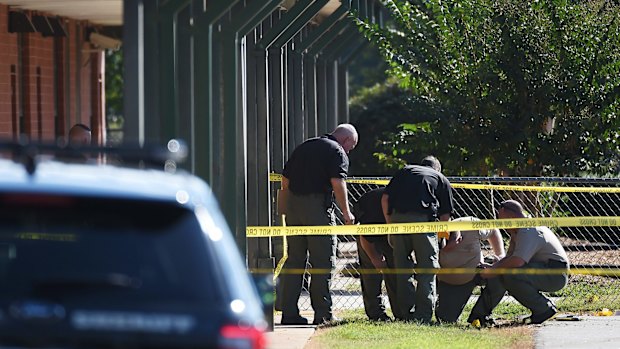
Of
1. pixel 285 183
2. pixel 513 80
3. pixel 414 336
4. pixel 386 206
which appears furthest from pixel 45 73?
pixel 414 336

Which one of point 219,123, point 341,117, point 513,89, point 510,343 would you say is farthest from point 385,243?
point 341,117

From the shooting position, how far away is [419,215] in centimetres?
1128

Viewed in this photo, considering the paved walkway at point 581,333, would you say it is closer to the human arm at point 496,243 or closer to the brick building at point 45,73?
the human arm at point 496,243

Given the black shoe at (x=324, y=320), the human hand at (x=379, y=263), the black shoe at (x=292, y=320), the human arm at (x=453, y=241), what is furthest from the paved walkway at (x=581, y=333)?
the black shoe at (x=292, y=320)

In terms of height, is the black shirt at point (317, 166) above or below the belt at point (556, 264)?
above

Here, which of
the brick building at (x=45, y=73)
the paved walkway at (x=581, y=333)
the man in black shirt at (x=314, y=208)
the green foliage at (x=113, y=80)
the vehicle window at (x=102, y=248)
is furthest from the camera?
the green foliage at (x=113, y=80)

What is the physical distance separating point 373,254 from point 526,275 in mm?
1408

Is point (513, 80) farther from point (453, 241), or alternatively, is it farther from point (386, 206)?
point (386, 206)

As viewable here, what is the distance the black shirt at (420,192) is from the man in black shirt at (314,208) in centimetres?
46

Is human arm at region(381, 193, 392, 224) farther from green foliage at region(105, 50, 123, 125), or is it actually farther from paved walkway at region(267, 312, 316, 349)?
green foliage at region(105, 50, 123, 125)

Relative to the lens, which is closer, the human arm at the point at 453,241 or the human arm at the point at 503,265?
the human arm at the point at 503,265

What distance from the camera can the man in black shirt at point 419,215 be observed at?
11.3 metres

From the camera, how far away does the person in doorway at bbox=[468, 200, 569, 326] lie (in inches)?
449

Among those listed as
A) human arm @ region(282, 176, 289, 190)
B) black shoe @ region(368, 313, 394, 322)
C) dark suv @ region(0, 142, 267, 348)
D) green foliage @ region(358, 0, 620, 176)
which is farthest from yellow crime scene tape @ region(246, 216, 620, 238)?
dark suv @ region(0, 142, 267, 348)
